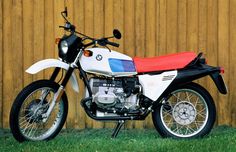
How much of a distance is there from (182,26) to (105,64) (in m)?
1.62

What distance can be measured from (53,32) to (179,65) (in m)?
1.96

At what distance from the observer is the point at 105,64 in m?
8.12

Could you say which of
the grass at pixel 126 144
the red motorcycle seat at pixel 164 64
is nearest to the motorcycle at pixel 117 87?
the red motorcycle seat at pixel 164 64

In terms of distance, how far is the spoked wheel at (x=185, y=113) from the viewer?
27.2 feet

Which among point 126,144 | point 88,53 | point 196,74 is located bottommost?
point 126,144

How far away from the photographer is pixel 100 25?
9.27m

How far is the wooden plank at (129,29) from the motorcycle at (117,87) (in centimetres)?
102

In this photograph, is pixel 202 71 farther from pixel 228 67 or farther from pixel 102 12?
pixel 102 12

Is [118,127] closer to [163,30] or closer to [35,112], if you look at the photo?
[35,112]

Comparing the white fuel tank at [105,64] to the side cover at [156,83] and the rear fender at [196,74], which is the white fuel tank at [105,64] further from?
the rear fender at [196,74]

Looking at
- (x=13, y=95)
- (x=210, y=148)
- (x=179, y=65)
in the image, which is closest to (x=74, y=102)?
(x=13, y=95)

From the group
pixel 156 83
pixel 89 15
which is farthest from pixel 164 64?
pixel 89 15

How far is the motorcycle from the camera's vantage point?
26.6ft

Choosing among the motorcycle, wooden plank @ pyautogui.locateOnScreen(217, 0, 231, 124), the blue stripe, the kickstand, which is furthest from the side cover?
wooden plank @ pyautogui.locateOnScreen(217, 0, 231, 124)
